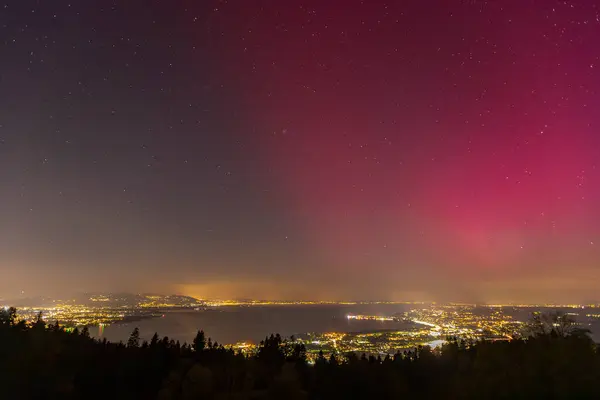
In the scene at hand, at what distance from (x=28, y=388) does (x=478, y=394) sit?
1852 centimetres

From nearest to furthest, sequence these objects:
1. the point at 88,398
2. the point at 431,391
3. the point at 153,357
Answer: the point at 88,398 < the point at 431,391 < the point at 153,357

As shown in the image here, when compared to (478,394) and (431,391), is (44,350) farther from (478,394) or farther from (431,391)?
(478,394)

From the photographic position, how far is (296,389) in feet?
44.6

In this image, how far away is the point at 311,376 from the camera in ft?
70.4

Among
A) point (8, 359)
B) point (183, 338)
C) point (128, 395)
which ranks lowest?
point (183, 338)

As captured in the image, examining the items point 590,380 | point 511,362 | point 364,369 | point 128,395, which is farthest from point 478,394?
point 128,395

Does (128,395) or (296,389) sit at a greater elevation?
(296,389)

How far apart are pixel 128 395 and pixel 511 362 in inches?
688

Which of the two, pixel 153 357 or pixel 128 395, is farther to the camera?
pixel 153 357

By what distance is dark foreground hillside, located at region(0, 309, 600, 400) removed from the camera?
1410 centimetres

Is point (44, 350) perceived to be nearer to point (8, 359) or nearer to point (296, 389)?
point (8, 359)

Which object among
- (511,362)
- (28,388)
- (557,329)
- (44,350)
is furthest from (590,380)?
(44,350)

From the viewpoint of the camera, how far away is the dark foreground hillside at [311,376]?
14.1 m

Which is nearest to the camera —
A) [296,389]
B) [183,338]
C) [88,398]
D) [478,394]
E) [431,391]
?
[296,389]
